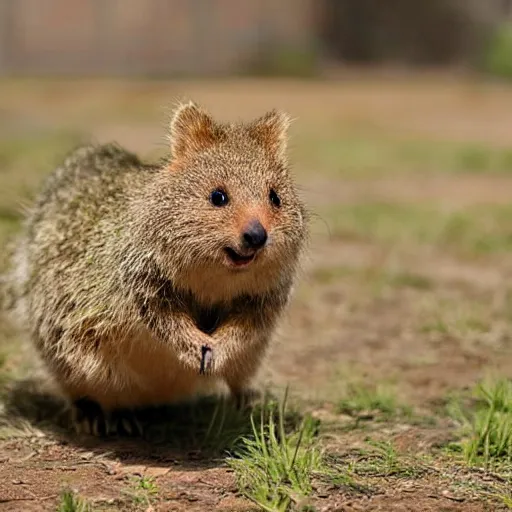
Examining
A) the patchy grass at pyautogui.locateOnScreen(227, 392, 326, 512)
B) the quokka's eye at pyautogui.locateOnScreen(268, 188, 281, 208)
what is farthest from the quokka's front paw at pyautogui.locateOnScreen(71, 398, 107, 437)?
the quokka's eye at pyautogui.locateOnScreen(268, 188, 281, 208)

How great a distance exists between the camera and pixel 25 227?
5215 mm

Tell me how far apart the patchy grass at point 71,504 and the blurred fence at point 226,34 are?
15.7 meters

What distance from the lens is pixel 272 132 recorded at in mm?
4402

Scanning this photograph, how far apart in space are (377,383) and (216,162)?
166cm

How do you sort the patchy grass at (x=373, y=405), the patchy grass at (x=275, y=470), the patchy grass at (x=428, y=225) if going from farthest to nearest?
the patchy grass at (x=428, y=225), the patchy grass at (x=373, y=405), the patchy grass at (x=275, y=470)

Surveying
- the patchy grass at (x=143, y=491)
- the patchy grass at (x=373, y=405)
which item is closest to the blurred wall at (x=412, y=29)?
the patchy grass at (x=373, y=405)

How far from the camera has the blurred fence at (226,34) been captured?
18422 mm

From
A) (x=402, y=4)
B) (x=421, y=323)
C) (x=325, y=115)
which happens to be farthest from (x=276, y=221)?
(x=402, y=4)

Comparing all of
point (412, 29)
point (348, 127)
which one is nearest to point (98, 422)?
point (348, 127)

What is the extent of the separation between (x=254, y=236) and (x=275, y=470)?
31.6 inches

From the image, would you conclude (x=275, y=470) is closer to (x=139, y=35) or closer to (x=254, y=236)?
(x=254, y=236)

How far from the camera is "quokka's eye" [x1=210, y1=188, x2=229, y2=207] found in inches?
156

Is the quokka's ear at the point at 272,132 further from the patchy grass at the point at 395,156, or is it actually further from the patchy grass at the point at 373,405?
the patchy grass at the point at 395,156

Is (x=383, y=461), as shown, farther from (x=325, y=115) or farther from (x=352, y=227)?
(x=325, y=115)
